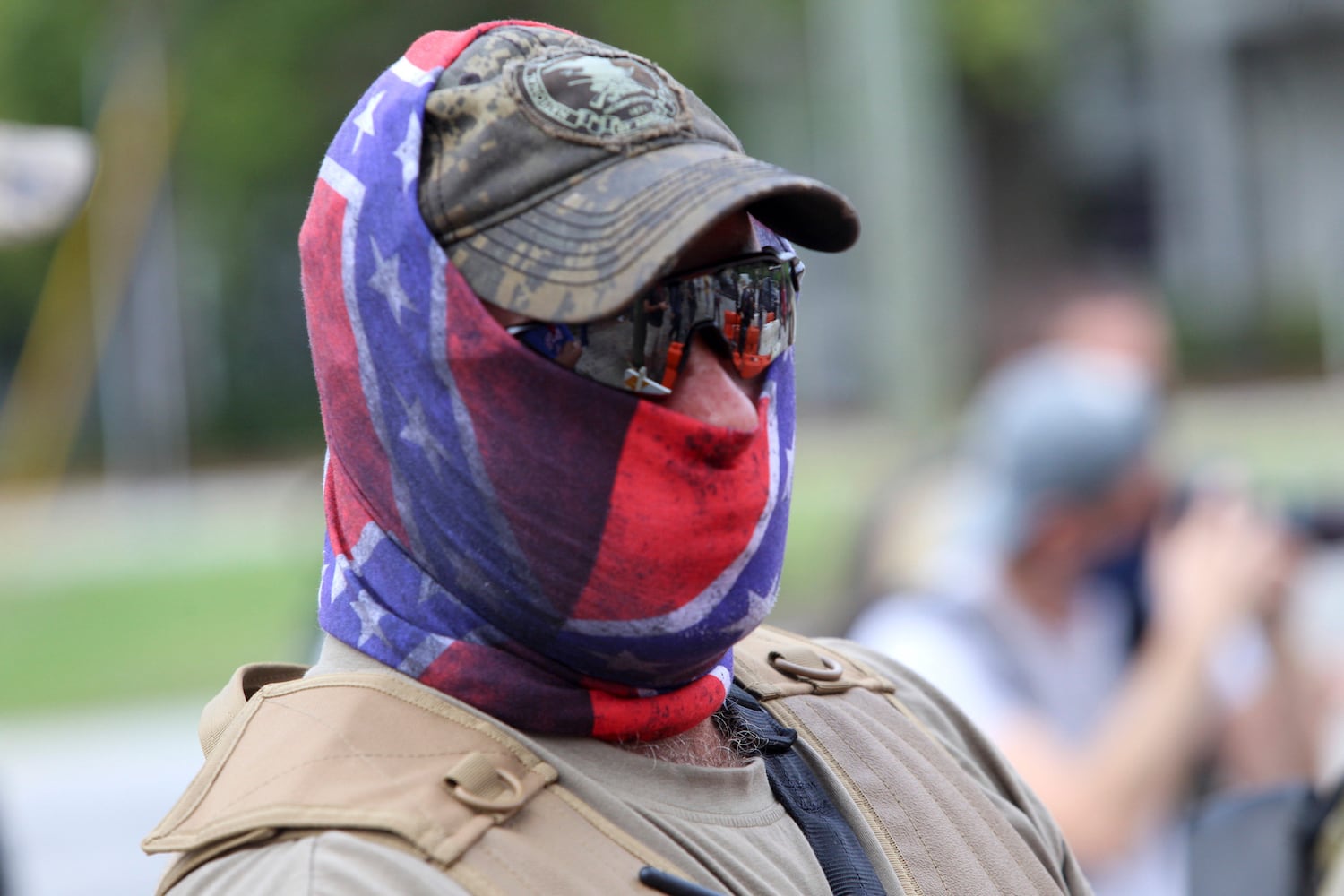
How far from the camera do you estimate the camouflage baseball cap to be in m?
1.68

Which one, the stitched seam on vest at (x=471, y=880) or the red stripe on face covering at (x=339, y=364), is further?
the red stripe on face covering at (x=339, y=364)

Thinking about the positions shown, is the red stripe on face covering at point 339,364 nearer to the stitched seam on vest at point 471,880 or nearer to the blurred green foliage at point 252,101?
the stitched seam on vest at point 471,880

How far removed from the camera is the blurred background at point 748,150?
22844 mm

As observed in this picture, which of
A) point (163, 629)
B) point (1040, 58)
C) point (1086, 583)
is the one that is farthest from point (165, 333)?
point (1086, 583)

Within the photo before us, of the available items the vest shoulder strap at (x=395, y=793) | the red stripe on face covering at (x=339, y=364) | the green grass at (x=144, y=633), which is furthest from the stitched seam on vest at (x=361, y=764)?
the green grass at (x=144, y=633)

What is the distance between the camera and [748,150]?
945 inches

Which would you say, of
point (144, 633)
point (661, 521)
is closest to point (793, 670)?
point (661, 521)

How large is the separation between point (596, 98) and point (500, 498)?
1.46 ft

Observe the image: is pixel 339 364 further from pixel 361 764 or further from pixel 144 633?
pixel 144 633

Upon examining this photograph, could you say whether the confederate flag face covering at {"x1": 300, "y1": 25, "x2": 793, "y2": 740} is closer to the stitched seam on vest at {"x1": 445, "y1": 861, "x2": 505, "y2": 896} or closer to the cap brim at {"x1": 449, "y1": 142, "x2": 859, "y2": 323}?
the cap brim at {"x1": 449, "y1": 142, "x2": 859, "y2": 323}

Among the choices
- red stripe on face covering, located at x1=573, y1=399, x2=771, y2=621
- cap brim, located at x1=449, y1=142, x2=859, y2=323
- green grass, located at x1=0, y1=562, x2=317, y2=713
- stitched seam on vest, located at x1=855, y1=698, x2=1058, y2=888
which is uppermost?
cap brim, located at x1=449, y1=142, x2=859, y2=323

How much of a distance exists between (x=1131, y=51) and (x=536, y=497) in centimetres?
2859

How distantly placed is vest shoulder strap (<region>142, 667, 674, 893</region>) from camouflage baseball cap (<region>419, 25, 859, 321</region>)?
1.48ft

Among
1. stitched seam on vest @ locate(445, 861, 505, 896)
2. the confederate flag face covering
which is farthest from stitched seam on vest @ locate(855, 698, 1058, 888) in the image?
stitched seam on vest @ locate(445, 861, 505, 896)
